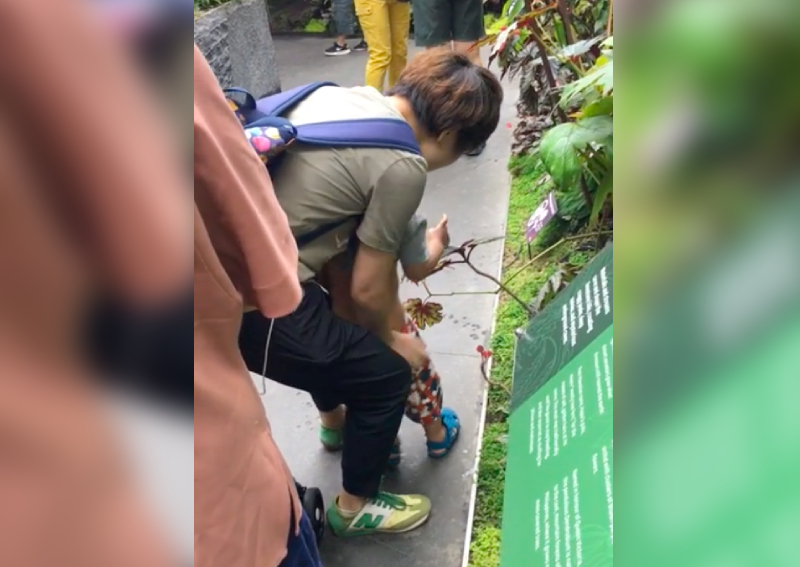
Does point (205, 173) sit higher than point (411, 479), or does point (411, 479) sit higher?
point (205, 173)

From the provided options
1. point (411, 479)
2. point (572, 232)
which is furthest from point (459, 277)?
point (411, 479)

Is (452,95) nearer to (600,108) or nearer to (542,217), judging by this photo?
(600,108)

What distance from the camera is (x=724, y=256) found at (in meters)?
0.35

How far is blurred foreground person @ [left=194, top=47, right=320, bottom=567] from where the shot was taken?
2.09ft

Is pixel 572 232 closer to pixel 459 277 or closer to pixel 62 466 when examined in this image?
pixel 459 277

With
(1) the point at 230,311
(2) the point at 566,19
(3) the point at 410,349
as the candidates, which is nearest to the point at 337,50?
(2) the point at 566,19

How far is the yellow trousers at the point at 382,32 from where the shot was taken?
13.3ft

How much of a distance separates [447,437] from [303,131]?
1031mm

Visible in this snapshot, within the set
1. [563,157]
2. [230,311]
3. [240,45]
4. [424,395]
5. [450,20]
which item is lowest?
[424,395]

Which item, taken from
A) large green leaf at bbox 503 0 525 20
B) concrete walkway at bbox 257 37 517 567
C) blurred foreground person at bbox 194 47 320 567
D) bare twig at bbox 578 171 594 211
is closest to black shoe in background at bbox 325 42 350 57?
concrete walkway at bbox 257 37 517 567

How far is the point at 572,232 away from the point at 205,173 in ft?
7.24

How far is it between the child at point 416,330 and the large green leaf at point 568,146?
13.0 inches

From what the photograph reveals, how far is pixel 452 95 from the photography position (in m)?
1.56

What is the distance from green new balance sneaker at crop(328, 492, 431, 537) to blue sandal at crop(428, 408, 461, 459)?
0.18 m
